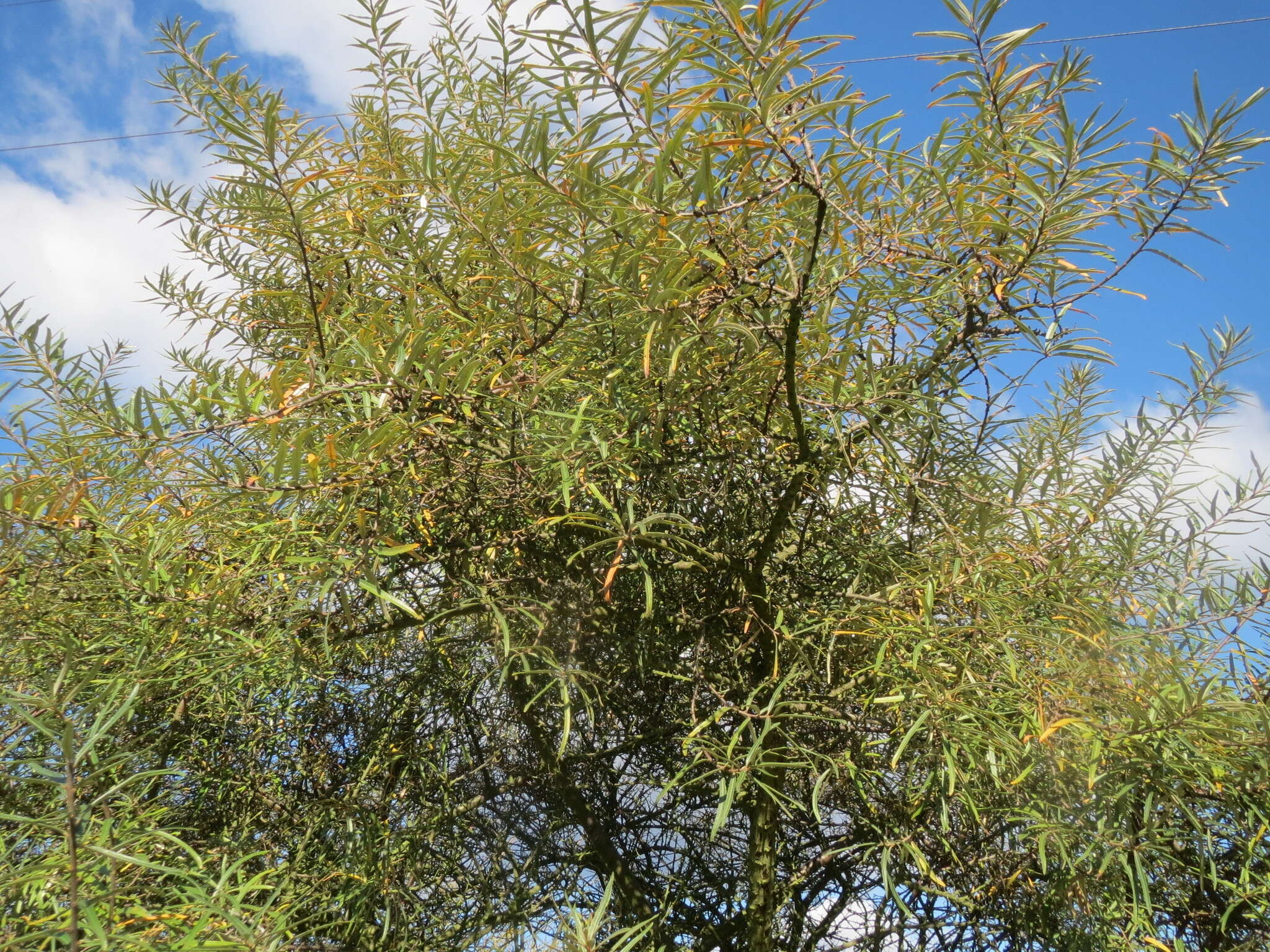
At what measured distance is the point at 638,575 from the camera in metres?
0.56

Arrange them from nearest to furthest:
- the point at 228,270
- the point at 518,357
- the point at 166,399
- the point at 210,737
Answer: the point at 166,399, the point at 518,357, the point at 210,737, the point at 228,270

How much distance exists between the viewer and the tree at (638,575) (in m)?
0.41

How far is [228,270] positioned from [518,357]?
1.49 ft

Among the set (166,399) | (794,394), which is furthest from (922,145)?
(166,399)

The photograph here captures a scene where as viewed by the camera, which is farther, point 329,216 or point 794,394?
point 329,216

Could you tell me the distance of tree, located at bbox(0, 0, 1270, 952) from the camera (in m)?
0.41

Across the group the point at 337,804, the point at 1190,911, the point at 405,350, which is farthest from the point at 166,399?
the point at 1190,911

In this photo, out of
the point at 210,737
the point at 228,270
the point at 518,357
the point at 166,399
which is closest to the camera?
the point at 166,399

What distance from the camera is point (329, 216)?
0.55m

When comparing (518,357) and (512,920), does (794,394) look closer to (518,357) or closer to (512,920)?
(518,357)

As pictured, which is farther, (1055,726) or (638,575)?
(638,575)

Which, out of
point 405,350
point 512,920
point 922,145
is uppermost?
point 922,145

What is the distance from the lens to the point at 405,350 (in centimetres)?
41

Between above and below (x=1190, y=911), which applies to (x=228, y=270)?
above
